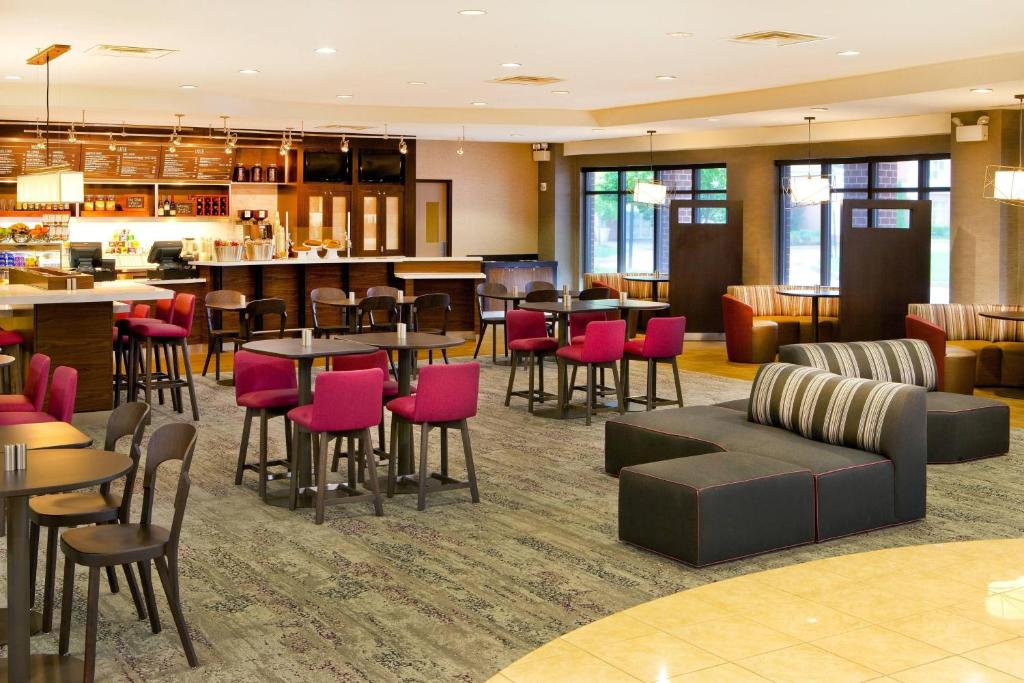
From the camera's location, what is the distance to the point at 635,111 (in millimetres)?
13578

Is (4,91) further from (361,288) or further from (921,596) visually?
(921,596)

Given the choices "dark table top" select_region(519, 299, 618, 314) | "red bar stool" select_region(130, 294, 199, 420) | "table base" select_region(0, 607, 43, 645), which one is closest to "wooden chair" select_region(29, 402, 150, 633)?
"table base" select_region(0, 607, 43, 645)

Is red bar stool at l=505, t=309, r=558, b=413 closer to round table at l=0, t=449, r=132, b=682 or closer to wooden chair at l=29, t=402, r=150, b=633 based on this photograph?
wooden chair at l=29, t=402, r=150, b=633

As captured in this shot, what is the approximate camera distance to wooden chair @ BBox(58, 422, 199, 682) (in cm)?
413

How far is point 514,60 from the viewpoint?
374 inches

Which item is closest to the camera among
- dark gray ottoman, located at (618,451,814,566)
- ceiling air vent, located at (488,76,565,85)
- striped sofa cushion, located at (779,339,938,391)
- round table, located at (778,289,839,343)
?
dark gray ottoman, located at (618,451,814,566)

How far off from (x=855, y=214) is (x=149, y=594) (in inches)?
466

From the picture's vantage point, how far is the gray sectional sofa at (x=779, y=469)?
18.4 feet

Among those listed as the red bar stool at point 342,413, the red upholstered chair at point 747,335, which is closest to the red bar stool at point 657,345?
the red upholstered chair at point 747,335

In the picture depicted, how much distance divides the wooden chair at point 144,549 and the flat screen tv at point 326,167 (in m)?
11.8

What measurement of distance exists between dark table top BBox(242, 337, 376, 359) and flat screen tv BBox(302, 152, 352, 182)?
29.1 feet

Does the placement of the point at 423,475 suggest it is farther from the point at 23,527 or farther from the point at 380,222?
the point at 380,222

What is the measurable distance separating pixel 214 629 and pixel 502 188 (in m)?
13.5

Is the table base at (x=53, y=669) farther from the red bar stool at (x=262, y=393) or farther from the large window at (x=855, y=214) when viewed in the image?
the large window at (x=855, y=214)
